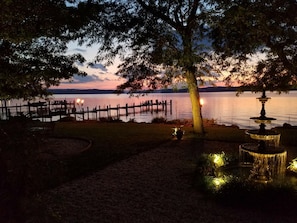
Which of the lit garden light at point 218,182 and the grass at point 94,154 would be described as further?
the lit garden light at point 218,182

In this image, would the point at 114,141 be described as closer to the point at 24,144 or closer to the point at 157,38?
the point at 157,38

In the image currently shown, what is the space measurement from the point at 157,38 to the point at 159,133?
688cm

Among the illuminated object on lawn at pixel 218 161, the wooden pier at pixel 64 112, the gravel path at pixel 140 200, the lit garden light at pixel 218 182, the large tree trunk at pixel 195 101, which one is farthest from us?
the wooden pier at pixel 64 112

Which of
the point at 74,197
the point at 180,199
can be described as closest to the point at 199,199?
the point at 180,199

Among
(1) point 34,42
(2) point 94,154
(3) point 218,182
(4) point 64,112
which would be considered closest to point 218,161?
(3) point 218,182

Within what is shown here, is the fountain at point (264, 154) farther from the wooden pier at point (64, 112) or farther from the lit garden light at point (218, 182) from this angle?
the wooden pier at point (64, 112)

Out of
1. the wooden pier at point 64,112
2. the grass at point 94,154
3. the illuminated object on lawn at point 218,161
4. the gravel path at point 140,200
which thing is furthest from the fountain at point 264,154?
the wooden pier at point 64,112

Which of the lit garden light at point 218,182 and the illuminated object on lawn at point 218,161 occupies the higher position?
the illuminated object on lawn at point 218,161

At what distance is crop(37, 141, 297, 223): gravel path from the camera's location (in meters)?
7.78

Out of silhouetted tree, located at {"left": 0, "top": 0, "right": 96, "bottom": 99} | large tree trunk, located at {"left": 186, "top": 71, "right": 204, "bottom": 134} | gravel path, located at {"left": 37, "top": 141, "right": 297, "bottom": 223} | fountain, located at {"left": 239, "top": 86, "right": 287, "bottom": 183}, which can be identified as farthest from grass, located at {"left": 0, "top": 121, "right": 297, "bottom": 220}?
fountain, located at {"left": 239, "top": 86, "right": 287, "bottom": 183}

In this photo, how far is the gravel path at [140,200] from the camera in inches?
306

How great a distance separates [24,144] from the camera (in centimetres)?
386

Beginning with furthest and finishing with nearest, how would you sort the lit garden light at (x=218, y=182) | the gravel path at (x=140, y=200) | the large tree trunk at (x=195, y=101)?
the large tree trunk at (x=195, y=101), the lit garden light at (x=218, y=182), the gravel path at (x=140, y=200)

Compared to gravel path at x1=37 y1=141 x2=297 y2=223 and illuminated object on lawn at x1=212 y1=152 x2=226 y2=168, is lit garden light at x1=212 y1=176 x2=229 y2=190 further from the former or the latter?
illuminated object on lawn at x1=212 y1=152 x2=226 y2=168
